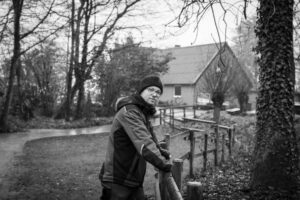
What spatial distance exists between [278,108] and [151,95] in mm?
2284

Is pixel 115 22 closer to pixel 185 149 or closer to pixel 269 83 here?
pixel 185 149

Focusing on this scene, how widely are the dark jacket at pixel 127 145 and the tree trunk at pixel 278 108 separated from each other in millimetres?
2306

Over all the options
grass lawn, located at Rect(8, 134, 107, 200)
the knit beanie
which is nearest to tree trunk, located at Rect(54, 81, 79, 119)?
grass lawn, located at Rect(8, 134, 107, 200)

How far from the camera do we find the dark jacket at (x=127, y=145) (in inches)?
101

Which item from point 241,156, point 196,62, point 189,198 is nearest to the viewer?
point 189,198

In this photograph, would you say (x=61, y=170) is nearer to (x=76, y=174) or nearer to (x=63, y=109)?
(x=76, y=174)

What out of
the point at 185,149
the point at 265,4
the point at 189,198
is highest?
the point at 265,4

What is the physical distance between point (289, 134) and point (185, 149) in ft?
23.2

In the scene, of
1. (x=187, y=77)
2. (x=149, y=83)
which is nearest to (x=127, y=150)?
(x=149, y=83)

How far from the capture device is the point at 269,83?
14.1ft

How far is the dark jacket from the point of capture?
2.56m

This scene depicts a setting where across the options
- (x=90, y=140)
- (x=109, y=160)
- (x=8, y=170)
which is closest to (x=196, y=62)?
(x=90, y=140)

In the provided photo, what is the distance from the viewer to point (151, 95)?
9.32 feet

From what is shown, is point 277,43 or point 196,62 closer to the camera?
point 277,43
